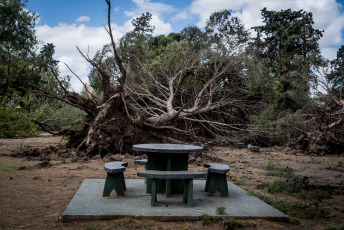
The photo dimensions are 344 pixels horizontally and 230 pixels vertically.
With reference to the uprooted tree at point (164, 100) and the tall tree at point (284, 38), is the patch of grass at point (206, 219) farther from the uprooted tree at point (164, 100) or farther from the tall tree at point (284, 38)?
the tall tree at point (284, 38)

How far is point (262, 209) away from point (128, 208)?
175 cm

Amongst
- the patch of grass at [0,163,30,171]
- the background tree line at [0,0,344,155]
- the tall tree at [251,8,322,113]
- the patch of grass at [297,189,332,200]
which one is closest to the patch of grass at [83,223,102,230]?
the patch of grass at [297,189,332,200]

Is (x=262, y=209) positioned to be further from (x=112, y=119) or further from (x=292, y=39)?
(x=292, y=39)

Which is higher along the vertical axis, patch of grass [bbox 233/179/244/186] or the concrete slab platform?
the concrete slab platform

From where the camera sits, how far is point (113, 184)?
4219 mm

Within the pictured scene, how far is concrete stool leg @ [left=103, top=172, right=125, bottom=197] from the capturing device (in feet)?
13.8

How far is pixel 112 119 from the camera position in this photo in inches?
351

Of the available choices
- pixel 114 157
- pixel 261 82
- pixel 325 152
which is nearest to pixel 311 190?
pixel 114 157

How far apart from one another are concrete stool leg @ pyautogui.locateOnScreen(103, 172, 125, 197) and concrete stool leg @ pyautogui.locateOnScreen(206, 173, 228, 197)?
1.42m

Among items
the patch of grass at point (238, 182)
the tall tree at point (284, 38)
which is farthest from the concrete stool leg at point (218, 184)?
the tall tree at point (284, 38)

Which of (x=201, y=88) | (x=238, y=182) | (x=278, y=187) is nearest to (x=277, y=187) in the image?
(x=278, y=187)

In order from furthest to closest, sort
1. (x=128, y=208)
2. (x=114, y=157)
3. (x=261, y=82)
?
(x=261, y=82) < (x=114, y=157) < (x=128, y=208)

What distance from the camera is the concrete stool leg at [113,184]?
4211 millimetres

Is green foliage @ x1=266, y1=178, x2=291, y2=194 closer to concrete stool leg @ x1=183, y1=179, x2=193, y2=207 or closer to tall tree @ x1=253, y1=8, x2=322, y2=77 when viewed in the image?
concrete stool leg @ x1=183, y1=179, x2=193, y2=207
